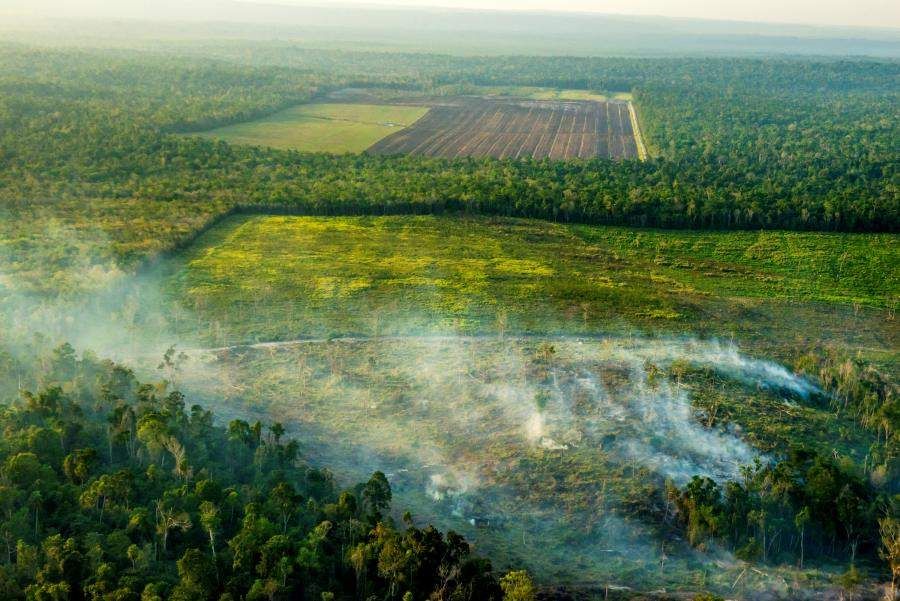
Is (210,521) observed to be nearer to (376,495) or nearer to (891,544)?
(376,495)

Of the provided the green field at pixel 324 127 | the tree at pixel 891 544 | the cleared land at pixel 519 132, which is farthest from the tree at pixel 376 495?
the green field at pixel 324 127

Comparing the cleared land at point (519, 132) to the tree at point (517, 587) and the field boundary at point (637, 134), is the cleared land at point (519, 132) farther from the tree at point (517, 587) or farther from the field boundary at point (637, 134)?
the tree at point (517, 587)

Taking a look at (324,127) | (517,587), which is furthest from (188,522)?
(324,127)

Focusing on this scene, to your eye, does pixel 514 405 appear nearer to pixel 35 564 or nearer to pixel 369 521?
pixel 369 521

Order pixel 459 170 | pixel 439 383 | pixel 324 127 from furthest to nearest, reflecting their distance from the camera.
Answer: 1. pixel 324 127
2. pixel 459 170
3. pixel 439 383

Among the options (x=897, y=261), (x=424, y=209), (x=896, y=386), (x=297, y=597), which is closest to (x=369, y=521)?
(x=297, y=597)
